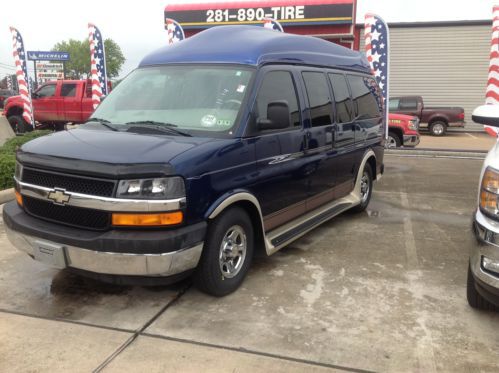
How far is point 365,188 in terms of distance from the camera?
6801mm

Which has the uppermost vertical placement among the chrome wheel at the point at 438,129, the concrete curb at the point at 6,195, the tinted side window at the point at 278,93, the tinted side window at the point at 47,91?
the tinted side window at the point at 278,93

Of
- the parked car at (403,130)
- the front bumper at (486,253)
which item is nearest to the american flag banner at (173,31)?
the parked car at (403,130)

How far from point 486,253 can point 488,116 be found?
1048mm

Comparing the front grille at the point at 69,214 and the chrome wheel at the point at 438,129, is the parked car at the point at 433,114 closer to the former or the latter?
the chrome wheel at the point at 438,129

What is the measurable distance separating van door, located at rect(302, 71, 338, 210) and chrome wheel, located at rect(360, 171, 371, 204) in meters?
1.30

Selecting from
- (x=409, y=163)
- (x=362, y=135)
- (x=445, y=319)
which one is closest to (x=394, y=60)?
(x=409, y=163)

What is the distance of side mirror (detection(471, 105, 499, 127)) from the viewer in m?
3.35

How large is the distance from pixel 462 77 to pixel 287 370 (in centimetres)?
2319

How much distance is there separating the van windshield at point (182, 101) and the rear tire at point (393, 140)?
9777 mm

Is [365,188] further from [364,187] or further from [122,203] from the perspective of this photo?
[122,203]

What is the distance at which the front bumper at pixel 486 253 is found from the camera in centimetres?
295

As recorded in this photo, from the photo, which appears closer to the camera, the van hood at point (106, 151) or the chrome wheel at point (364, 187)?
the van hood at point (106, 151)

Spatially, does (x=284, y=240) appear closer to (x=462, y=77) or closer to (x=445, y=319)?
(x=445, y=319)

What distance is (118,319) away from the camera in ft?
11.5
